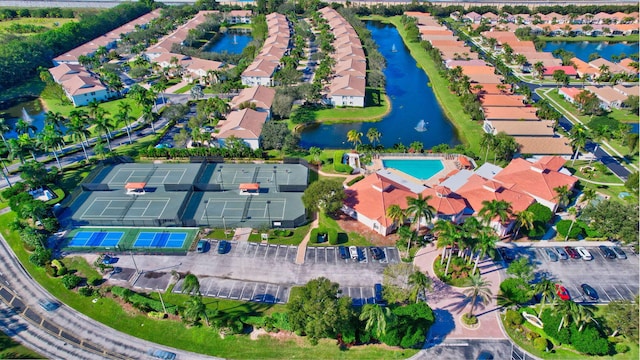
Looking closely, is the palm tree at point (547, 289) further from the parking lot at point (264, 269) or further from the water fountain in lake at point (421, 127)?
the water fountain in lake at point (421, 127)

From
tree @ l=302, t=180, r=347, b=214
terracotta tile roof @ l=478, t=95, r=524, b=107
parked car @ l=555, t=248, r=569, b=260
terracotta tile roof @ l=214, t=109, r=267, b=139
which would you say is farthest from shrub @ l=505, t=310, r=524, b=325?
terracotta tile roof @ l=478, t=95, r=524, b=107

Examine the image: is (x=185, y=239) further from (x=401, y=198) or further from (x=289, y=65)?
(x=289, y=65)

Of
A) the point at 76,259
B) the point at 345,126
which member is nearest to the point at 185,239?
the point at 76,259

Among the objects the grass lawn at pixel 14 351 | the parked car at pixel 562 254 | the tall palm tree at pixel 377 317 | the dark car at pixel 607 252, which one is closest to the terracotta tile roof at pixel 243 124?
the grass lawn at pixel 14 351

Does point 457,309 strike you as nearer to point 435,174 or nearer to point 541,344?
point 541,344

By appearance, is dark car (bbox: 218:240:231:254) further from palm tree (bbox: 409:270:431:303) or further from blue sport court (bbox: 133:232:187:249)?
palm tree (bbox: 409:270:431:303)

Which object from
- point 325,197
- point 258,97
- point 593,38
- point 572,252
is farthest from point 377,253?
point 593,38
